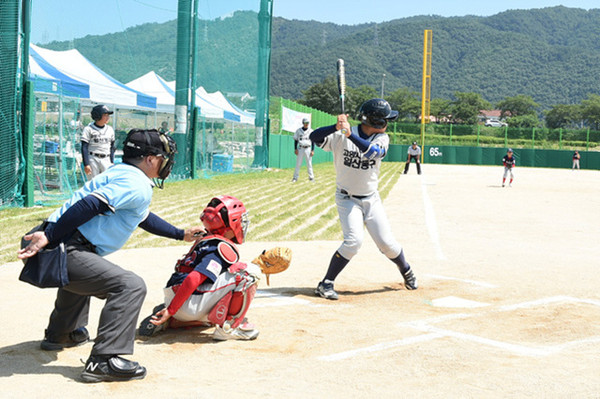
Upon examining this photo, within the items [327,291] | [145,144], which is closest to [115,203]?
[145,144]

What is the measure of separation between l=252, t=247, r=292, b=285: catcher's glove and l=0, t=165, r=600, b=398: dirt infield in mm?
502

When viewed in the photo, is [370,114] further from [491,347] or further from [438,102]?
[438,102]

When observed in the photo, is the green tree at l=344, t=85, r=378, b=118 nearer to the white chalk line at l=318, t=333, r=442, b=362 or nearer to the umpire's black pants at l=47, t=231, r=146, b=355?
the white chalk line at l=318, t=333, r=442, b=362

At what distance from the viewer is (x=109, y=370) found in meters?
4.02

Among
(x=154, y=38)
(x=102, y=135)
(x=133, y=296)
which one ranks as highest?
(x=154, y=38)

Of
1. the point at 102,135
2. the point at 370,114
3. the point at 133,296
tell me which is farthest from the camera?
the point at 102,135

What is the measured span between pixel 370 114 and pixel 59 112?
11.0 m

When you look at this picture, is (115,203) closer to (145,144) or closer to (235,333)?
(145,144)

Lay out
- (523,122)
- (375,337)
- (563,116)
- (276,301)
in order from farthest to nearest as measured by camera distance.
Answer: (563,116) < (523,122) < (276,301) < (375,337)

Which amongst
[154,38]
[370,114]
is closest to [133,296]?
[370,114]

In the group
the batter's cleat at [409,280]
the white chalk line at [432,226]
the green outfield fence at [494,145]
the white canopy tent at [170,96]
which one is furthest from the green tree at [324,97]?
the batter's cleat at [409,280]

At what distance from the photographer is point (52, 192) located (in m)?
15.8

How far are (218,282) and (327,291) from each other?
1.97m

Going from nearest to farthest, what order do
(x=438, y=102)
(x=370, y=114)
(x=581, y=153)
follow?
(x=370, y=114), (x=581, y=153), (x=438, y=102)
